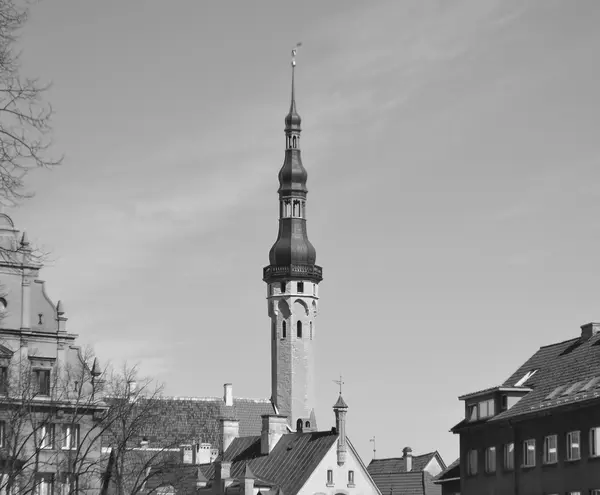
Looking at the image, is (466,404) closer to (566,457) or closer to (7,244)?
(566,457)

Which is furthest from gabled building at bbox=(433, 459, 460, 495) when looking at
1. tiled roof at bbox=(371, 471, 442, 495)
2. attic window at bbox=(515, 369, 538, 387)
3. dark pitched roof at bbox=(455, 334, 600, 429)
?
tiled roof at bbox=(371, 471, 442, 495)

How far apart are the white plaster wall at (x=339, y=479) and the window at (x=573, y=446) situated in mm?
37053

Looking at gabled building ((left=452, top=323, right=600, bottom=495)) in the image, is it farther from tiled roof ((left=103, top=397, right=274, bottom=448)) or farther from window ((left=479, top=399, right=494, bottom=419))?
tiled roof ((left=103, top=397, right=274, bottom=448))

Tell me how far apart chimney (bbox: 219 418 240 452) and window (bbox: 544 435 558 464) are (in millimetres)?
52932

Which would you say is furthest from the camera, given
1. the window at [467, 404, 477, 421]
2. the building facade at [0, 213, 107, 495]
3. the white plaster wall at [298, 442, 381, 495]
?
the white plaster wall at [298, 442, 381, 495]

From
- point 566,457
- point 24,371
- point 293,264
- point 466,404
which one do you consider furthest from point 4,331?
point 293,264

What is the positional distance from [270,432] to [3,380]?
41.5m

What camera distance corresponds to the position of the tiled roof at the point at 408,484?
10112cm

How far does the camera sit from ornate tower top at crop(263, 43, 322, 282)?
454 ft

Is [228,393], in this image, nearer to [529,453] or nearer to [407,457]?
[407,457]

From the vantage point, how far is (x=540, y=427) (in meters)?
60.3

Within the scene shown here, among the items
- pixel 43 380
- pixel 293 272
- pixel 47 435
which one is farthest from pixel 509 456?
A: pixel 293 272

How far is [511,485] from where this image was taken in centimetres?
6259

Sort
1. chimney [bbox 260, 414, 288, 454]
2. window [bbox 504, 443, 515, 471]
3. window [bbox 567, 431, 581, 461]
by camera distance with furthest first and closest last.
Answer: chimney [bbox 260, 414, 288, 454]
window [bbox 504, 443, 515, 471]
window [bbox 567, 431, 581, 461]
